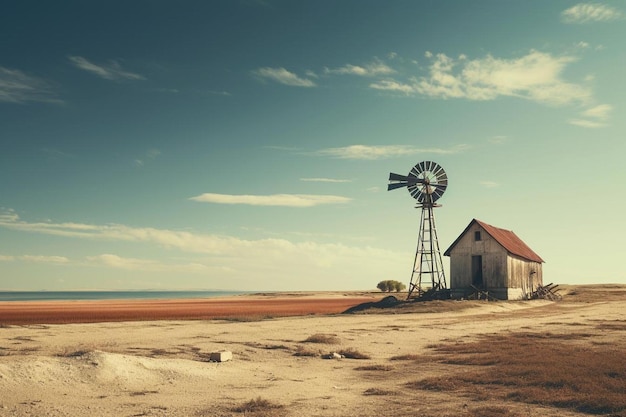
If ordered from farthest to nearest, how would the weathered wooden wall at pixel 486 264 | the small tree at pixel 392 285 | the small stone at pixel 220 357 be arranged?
the small tree at pixel 392 285
the weathered wooden wall at pixel 486 264
the small stone at pixel 220 357

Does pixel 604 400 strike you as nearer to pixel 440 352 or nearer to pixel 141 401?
pixel 440 352

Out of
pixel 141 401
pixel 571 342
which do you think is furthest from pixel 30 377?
pixel 571 342

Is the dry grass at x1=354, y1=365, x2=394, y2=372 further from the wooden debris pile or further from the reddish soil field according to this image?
the wooden debris pile

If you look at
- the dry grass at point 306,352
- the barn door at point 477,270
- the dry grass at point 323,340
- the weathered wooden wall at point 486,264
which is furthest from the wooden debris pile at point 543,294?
the dry grass at point 306,352

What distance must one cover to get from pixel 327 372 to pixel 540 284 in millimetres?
52403

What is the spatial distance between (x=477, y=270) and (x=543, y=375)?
37.3 metres

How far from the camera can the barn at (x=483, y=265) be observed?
48.3 m

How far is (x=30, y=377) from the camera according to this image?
1271cm

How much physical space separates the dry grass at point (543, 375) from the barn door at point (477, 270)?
99.0ft

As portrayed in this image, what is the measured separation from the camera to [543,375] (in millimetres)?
13656

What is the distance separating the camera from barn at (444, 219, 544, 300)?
48344 millimetres

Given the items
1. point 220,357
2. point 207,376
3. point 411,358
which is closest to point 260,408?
point 207,376

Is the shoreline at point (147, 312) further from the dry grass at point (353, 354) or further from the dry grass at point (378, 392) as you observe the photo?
the dry grass at point (378, 392)

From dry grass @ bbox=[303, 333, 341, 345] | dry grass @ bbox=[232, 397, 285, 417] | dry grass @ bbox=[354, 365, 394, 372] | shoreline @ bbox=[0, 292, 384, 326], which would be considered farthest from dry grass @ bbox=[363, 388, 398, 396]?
shoreline @ bbox=[0, 292, 384, 326]
